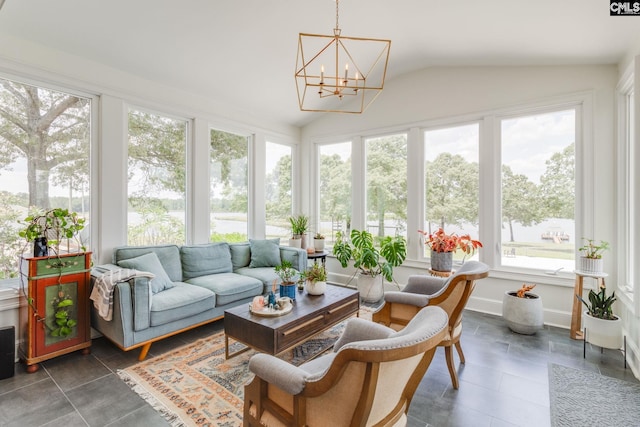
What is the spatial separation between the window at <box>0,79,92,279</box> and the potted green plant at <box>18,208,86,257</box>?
176 millimetres

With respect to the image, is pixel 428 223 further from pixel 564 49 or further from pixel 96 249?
pixel 96 249

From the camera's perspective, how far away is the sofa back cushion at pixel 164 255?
3227 mm

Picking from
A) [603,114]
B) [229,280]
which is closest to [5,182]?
[229,280]

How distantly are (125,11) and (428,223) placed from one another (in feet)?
14.1

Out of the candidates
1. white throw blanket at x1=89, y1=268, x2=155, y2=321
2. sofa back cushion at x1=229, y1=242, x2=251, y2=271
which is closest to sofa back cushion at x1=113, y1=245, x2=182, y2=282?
white throw blanket at x1=89, y1=268, x2=155, y2=321

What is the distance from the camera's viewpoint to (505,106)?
12.6ft

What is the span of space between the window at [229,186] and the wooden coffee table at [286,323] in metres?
2.05

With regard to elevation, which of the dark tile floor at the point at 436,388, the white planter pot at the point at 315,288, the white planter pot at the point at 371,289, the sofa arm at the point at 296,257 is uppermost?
the sofa arm at the point at 296,257

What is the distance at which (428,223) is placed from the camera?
4.53m

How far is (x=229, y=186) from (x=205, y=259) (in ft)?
4.27

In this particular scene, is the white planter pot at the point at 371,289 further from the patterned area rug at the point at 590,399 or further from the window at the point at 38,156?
the window at the point at 38,156

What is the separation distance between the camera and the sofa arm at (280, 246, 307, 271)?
4.36 meters

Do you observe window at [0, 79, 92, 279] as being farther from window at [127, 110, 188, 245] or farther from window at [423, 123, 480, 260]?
window at [423, 123, 480, 260]

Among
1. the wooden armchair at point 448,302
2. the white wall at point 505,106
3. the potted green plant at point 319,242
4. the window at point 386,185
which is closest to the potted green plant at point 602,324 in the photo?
the white wall at point 505,106
